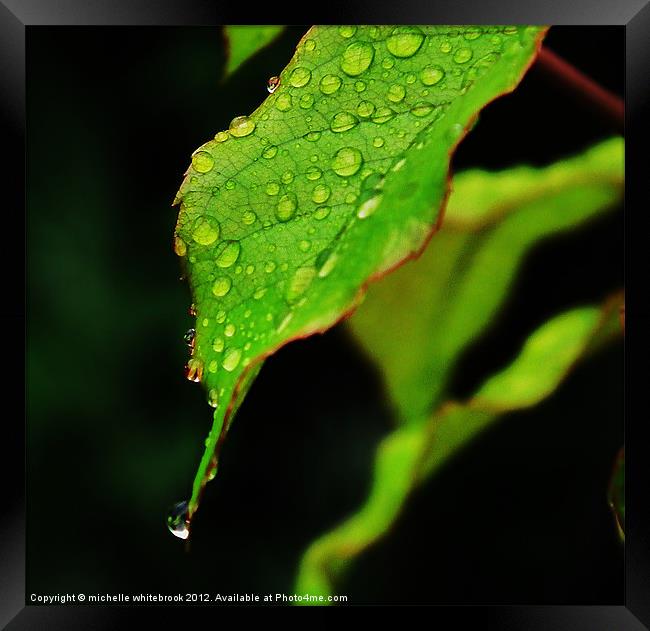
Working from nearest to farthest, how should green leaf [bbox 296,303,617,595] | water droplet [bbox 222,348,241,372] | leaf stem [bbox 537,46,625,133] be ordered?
water droplet [bbox 222,348,241,372], leaf stem [bbox 537,46,625,133], green leaf [bbox 296,303,617,595]

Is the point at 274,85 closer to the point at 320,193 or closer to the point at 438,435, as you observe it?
the point at 320,193

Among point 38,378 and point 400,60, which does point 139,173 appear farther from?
point 400,60

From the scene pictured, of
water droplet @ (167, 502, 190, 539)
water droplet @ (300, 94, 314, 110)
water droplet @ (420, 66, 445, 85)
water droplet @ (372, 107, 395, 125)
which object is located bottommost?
water droplet @ (167, 502, 190, 539)

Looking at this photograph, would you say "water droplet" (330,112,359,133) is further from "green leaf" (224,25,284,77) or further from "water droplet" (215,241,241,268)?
"green leaf" (224,25,284,77)

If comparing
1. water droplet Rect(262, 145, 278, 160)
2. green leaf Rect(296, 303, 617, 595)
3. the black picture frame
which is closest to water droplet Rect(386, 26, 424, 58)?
water droplet Rect(262, 145, 278, 160)

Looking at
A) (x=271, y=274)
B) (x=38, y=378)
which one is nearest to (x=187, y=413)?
(x=38, y=378)

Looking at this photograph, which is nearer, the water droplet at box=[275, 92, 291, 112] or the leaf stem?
the water droplet at box=[275, 92, 291, 112]

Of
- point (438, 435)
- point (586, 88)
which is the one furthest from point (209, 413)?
point (586, 88)
